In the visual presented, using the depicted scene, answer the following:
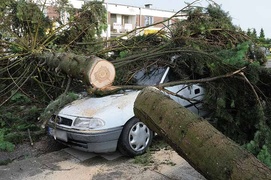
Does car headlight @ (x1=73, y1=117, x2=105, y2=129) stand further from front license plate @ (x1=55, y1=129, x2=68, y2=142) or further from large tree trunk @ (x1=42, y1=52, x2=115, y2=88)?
large tree trunk @ (x1=42, y1=52, x2=115, y2=88)

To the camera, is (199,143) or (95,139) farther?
(95,139)

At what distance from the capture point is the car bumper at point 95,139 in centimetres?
402

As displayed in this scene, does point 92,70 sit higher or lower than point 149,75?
higher

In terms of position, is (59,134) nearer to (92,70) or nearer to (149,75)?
(92,70)

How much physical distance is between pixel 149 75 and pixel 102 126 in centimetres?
163

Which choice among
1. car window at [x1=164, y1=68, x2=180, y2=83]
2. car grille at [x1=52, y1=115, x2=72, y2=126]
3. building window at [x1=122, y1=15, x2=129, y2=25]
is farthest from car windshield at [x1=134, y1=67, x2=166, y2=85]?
building window at [x1=122, y1=15, x2=129, y2=25]

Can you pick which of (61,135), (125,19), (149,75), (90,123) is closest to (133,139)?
(90,123)

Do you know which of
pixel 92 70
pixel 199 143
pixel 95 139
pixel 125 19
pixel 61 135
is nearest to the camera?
pixel 199 143

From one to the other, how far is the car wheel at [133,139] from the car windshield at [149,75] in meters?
1.05

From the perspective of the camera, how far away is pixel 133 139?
14.0 ft

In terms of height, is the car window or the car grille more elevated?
the car window

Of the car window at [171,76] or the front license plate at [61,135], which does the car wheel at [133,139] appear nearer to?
the front license plate at [61,135]

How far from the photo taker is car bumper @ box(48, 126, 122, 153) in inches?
158

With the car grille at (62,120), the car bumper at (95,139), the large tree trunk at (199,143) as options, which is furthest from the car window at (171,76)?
the large tree trunk at (199,143)
